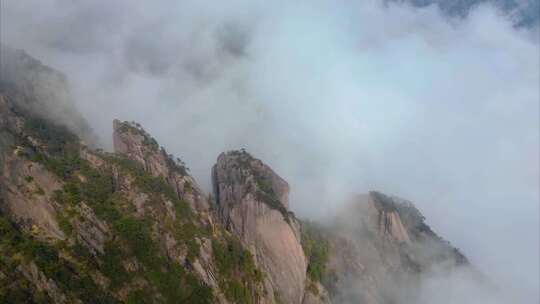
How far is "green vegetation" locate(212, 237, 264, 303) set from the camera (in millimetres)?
176875

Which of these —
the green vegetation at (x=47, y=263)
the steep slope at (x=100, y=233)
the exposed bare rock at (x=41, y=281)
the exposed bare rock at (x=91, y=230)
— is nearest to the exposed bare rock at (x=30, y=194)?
the steep slope at (x=100, y=233)

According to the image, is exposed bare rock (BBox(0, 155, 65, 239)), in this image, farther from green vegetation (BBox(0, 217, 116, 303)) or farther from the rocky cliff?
green vegetation (BBox(0, 217, 116, 303))

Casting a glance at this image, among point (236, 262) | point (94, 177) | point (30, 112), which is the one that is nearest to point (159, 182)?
point (94, 177)

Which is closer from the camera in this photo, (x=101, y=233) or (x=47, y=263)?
(x=47, y=263)

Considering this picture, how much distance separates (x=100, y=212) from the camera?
167m

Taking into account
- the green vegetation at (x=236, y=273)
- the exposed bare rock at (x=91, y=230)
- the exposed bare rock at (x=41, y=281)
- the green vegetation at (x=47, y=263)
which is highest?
the green vegetation at (x=236, y=273)

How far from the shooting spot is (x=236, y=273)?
18188cm

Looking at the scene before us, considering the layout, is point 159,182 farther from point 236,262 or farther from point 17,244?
point 17,244

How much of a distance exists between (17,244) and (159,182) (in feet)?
180

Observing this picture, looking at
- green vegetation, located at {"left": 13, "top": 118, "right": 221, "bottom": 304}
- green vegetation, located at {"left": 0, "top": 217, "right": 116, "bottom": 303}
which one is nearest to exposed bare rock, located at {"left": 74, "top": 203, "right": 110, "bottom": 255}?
green vegetation, located at {"left": 13, "top": 118, "right": 221, "bottom": 304}

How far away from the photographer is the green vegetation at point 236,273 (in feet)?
580

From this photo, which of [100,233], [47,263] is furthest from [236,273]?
[47,263]

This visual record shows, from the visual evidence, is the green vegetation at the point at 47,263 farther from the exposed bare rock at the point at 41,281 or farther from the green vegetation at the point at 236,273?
the green vegetation at the point at 236,273

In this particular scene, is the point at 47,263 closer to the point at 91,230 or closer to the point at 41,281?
the point at 41,281
